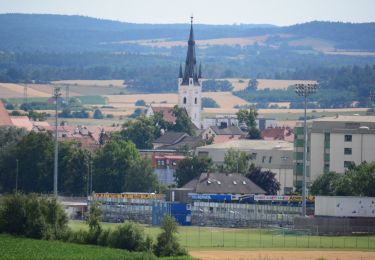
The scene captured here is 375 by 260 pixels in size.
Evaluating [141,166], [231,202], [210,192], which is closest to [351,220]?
[231,202]

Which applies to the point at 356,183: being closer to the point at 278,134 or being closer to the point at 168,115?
the point at 278,134

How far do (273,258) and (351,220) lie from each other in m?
17.6

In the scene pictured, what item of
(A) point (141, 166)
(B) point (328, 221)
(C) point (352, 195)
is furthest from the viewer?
(A) point (141, 166)

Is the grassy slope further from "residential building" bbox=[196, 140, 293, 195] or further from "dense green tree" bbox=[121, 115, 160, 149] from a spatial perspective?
"dense green tree" bbox=[121, 115, 160, 149]

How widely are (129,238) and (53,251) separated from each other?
438cm

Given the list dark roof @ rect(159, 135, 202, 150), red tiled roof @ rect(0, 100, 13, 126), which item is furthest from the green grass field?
dark roof @ rect(159, 135, 202, 150)

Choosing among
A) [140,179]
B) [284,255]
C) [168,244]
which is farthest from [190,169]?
[168,244]

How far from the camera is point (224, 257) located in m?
68.1

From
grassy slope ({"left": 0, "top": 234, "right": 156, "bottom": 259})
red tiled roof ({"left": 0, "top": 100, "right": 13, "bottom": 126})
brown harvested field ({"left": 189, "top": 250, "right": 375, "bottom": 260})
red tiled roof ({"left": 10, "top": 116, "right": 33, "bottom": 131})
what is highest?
red tiled roof ({"left": 0, "top": 100, "right": 13, "bottom": 126})

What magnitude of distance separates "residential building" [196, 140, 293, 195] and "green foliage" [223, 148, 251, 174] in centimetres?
117

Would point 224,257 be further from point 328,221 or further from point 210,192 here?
point 210,192

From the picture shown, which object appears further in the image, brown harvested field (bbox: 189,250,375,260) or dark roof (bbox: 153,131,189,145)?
dark roof (bbox: 153,131,189,145)

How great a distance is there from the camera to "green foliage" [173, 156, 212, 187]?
11550 cm

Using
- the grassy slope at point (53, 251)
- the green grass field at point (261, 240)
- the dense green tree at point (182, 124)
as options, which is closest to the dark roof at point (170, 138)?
the dense green tree at point (182, 124)
